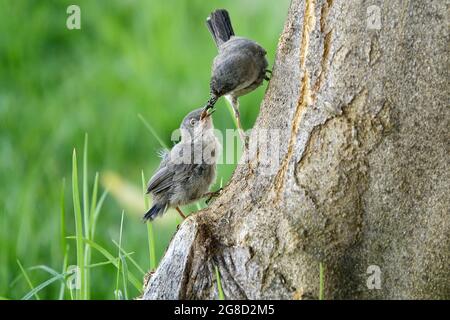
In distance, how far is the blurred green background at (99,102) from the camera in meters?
6.42

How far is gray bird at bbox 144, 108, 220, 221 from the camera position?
16.1 feet

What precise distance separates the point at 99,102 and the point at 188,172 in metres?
2.88

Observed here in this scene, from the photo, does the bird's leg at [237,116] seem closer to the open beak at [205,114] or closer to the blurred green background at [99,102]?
the open beak at [205,114]

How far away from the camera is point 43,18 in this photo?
827 cm

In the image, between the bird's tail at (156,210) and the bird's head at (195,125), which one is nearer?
the bird's tail at (156,210)

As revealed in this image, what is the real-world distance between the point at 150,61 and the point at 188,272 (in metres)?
4.19

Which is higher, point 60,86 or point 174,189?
point 60,86

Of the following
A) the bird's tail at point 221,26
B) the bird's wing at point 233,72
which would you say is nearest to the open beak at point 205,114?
the bird's wing at point 233,72

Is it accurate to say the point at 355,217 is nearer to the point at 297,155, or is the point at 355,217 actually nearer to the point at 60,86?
the point at 297,155

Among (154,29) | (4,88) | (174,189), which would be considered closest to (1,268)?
(174,189)

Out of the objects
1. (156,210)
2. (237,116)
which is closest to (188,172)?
(156,210)

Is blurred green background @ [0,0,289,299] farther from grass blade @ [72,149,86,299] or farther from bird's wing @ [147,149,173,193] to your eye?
grass blade @ [72,149,86,299]

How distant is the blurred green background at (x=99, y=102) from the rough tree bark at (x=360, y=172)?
100 inches

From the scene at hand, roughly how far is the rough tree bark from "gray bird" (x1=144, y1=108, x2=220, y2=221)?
3.78 ft
